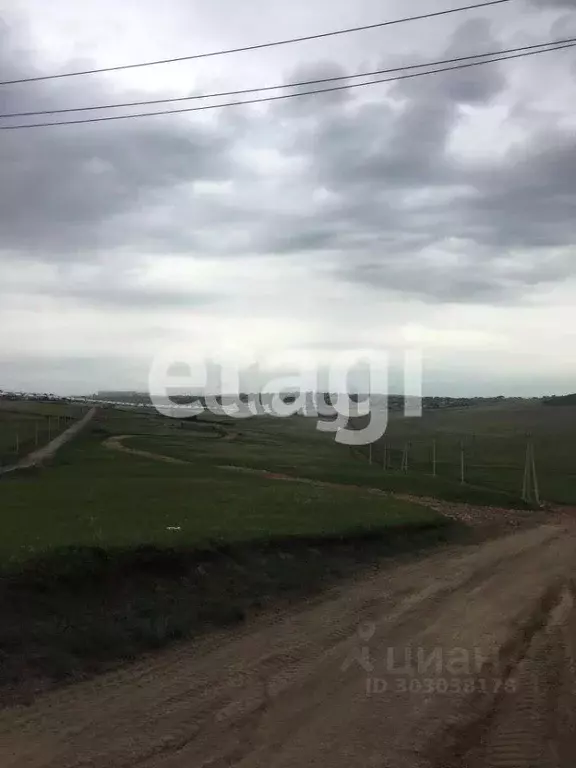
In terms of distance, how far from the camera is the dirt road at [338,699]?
24.5ft

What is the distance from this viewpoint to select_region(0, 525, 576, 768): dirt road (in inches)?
294

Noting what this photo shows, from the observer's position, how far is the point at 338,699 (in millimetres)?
8852

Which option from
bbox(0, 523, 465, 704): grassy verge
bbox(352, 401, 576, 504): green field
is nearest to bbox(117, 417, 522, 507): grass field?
bbox(352, 401, 576, 504): green field

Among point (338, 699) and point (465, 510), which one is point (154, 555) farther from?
point (465, 510)

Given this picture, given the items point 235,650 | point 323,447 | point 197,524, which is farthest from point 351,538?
point 323,447

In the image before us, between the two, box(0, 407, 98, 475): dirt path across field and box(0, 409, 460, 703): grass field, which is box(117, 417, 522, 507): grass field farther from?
box(0, 409, 460, 703): grass field

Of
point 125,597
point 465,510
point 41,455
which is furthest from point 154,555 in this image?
point 41,455

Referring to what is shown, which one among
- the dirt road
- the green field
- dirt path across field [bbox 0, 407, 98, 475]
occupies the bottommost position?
the green field

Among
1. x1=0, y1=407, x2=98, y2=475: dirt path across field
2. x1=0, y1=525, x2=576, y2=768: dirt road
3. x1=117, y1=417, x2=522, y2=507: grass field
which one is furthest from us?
x1=0, y1=407, x2=98, y2=475: dirt path across field

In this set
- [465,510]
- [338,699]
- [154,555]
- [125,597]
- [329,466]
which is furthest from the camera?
[329,466]

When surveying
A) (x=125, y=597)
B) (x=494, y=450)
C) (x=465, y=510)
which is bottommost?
(x=494, y=450)

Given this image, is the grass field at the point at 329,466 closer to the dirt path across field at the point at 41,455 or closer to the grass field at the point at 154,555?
the dirt path across field at the point at 41,455

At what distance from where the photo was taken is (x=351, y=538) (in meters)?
19.1

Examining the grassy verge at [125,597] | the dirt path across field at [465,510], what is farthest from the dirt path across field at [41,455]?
the grassy verge at [125,597]
